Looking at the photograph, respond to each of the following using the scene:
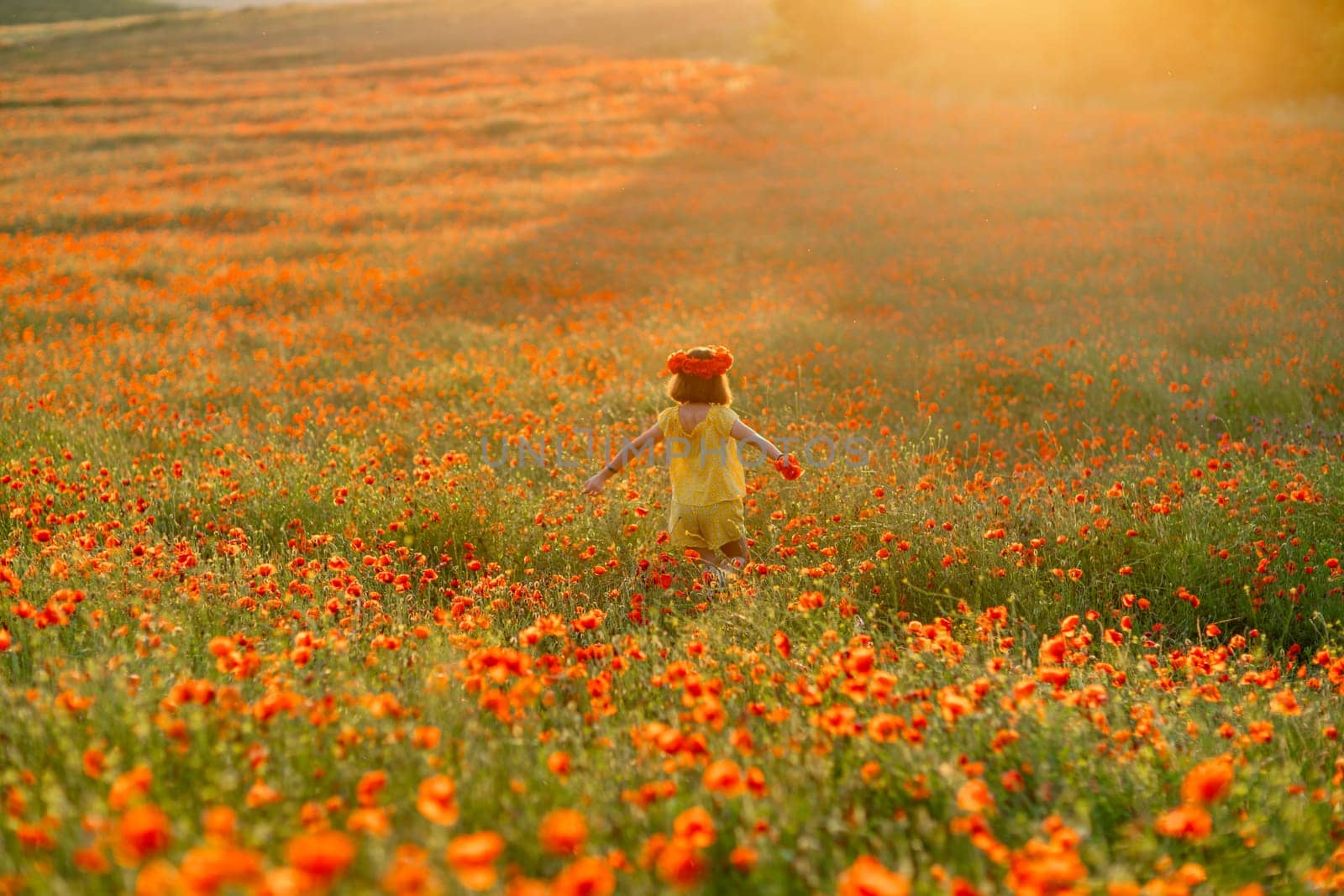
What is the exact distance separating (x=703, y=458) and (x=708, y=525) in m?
0.34

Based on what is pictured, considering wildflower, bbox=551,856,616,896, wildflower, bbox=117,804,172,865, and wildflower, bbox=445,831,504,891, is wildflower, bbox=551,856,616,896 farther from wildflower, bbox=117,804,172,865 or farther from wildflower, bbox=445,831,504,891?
wildflower, bbox=117,804,172,865

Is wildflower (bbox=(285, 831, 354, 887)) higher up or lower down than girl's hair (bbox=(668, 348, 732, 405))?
higher up

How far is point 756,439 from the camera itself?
15.0ft

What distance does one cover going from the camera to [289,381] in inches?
333

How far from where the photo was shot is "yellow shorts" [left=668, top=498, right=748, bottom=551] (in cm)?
479

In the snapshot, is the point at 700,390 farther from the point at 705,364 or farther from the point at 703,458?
the point at 703,458

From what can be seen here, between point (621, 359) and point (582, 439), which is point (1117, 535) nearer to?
point (582, 439)

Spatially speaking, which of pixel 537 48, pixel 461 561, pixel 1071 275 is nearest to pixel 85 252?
pixel 461 561

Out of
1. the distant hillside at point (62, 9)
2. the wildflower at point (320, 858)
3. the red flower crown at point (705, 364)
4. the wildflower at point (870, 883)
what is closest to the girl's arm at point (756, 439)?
the red flower crown at point (705, 364)

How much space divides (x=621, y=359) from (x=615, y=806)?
637 centimetres

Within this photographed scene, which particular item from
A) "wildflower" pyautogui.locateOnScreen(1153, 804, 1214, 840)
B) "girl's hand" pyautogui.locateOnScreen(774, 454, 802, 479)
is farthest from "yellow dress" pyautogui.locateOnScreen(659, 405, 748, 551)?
"wildflower" pyautogui.locateOnScreen(1153, 804, 1214, 840)

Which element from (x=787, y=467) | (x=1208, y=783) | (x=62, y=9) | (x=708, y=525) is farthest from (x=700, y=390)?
(x=62, y=9)

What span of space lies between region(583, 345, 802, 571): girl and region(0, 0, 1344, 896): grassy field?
0.69 ft

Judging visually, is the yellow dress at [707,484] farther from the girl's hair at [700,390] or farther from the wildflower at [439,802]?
the wildflower at [439,802]
